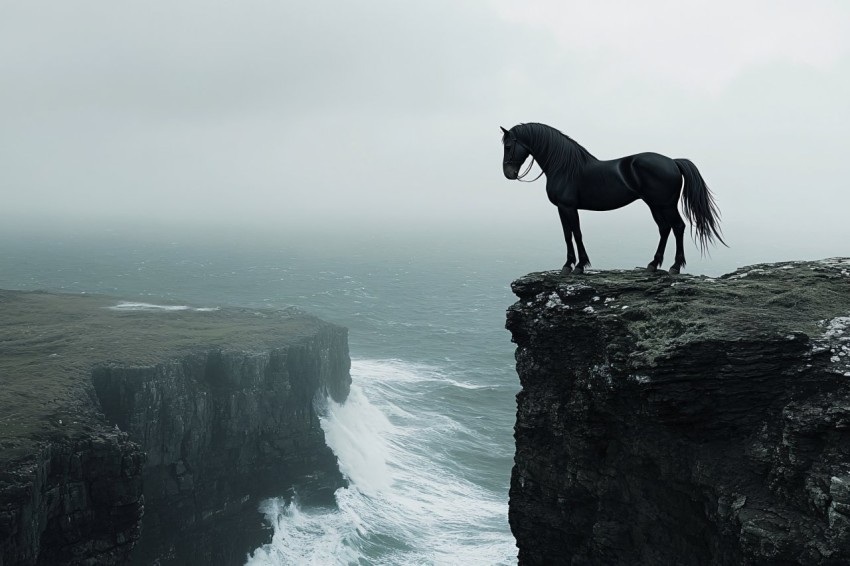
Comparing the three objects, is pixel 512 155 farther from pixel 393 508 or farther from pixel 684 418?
pixel 393 508

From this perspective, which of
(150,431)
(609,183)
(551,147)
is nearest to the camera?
(609,183)

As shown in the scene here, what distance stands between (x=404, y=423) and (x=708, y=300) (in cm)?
5979

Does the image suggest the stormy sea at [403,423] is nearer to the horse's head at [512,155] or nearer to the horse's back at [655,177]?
the horse's head at [512,155]

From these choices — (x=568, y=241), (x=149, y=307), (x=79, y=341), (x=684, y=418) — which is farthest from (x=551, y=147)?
(x=149, y=307)

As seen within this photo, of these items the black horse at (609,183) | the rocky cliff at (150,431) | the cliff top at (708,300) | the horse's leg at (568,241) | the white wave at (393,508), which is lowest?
the white wave at (393,508)

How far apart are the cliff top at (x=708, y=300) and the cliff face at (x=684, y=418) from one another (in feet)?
0.14

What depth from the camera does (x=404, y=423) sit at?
71.3 meters

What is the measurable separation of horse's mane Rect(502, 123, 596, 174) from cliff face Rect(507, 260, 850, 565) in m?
2.76

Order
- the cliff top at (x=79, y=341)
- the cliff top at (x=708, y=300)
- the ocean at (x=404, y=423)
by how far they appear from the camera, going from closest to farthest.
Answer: the cliff top at (x=708, y=300)
the cliff top at (x=79, y=341)
the ocean at (x=404, y=423)

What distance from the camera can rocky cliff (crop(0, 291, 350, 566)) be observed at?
31.1 metres

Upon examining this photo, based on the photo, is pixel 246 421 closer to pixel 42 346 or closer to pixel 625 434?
pixel 42 346

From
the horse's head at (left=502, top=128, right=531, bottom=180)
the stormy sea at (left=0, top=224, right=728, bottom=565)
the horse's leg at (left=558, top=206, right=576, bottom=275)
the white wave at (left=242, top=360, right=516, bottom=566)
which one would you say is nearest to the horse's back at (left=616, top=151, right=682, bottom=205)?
the horse's leg at (left=558, top=206, right=576, bottom=275)

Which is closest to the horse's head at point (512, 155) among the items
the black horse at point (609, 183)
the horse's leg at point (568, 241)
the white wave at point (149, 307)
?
the black horse at point (609, 183)

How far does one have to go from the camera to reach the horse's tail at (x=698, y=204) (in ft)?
49.9
